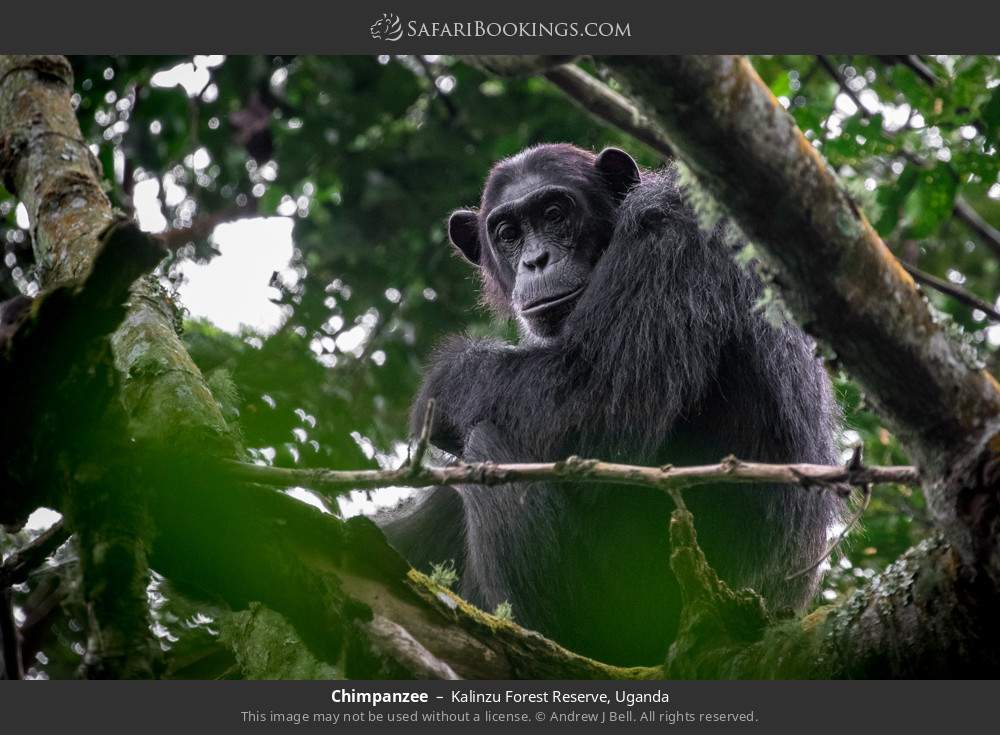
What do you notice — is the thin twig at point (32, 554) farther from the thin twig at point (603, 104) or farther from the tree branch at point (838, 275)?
the thin twig at point (603, 104)

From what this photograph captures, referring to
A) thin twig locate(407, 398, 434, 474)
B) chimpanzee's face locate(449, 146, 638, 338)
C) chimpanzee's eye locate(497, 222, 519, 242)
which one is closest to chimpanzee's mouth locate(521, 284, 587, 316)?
chimpanzee's face locate(449, 146, 638, 338)

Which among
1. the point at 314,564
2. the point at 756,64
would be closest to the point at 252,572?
the point at 314,564

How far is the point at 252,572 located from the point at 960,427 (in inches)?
89.4

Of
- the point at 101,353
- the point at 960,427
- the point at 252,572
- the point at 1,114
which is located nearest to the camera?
the point at 960,427

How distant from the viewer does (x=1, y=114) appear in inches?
228

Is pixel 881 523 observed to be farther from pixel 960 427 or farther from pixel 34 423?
pixel 34 423

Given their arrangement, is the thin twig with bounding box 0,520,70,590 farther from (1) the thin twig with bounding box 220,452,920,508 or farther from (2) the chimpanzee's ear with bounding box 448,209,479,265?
(2) the chimpanzee's ear with bounding box 448,209,479,265

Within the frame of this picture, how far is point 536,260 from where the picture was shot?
19.6ft

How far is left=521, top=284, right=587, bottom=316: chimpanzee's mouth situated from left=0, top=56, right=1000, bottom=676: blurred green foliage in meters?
1.46
